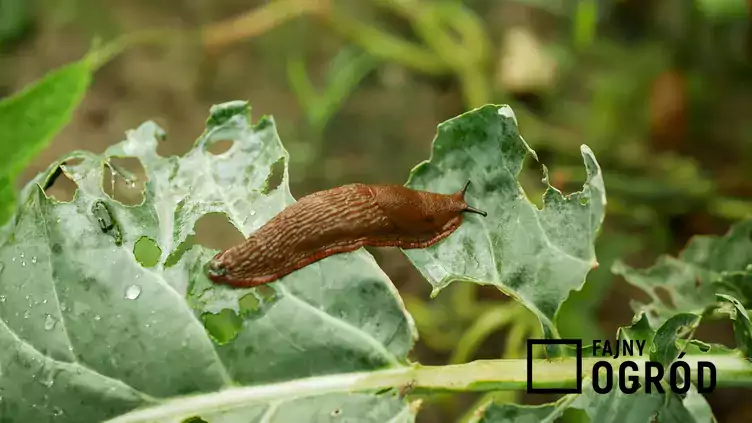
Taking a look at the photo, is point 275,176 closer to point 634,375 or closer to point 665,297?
point 634,375

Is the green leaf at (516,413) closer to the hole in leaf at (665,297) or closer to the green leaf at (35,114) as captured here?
the hole in leaf at (665,297)

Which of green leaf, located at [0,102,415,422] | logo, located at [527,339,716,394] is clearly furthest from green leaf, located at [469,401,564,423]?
green leaf, located at [0,102,415,422]

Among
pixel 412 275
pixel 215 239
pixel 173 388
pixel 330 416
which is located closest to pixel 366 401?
pixel 330 416

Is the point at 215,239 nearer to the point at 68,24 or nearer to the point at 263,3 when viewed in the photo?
the point at 263,3

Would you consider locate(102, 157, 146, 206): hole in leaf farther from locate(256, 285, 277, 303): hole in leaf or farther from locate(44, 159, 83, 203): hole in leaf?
locate(256, 285, 277, 303): hole in leaf

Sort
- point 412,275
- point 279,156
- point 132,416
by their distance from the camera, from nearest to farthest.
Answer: point 132,416, point 279,156, point 412,275

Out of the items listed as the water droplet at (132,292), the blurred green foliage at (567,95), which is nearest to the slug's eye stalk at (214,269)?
the water droplet at (132,292)
